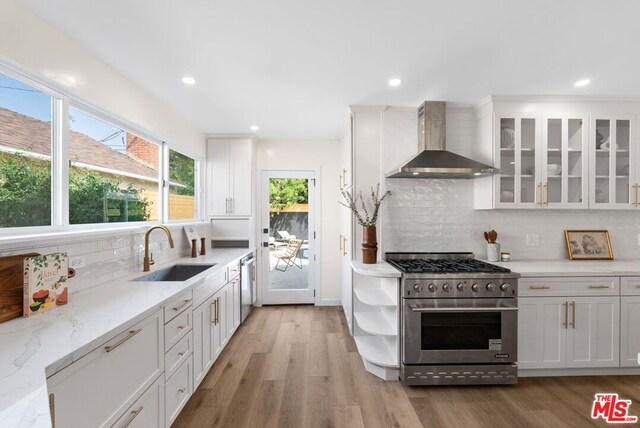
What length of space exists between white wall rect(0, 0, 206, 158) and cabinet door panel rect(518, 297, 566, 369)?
3.67 meters

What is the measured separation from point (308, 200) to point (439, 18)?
9.62ft

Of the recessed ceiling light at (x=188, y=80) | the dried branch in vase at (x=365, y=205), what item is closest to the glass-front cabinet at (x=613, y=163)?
the dried branch in vase at (x=365, y=205)

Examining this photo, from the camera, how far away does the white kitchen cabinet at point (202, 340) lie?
6.95 feet

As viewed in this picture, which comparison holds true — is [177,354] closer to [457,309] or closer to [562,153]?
[457,309]

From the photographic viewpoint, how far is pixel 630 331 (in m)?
2.36

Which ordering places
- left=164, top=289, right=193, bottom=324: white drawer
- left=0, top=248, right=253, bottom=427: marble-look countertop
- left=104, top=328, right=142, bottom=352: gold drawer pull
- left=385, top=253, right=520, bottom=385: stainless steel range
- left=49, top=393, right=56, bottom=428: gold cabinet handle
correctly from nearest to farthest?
left=0, top=248, right=253, bottom=427: marble-look countertop
left=49, top=393, right=56, bottom=428: gold cabinet handle
left=104, top=328, right=142, bottom=352: gold drawer pull
left=164, top=289, right=193, bottom=324: white drawer
left=385, top=253, right=520, bottom=385: stainless steel range

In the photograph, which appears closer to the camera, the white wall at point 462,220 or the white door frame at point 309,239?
the white wall at point 462,220

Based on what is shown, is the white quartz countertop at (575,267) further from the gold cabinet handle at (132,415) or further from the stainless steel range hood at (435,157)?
the gold cabinet handle at (132,415)

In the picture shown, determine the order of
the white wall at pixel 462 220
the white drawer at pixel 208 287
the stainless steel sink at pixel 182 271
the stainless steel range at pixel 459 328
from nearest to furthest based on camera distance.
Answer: the white drawer at pixel 208 287 < the stainless steel range at pixel 459 328 < the stainless steel sink at pixel 182 271 < the white wall at pixel 462 220

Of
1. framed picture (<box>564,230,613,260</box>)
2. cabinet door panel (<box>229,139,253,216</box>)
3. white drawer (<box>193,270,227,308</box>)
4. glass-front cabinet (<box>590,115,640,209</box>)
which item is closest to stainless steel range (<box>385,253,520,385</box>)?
framed picture (<box>564,230,613,260</box>)

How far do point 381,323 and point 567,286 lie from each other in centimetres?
159

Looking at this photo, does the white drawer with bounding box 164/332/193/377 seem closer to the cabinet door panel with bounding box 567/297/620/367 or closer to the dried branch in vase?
the dried branch in vase

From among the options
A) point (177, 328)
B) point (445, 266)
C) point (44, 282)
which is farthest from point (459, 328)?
point (44, 282)

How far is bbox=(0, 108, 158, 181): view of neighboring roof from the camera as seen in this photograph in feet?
5.08
